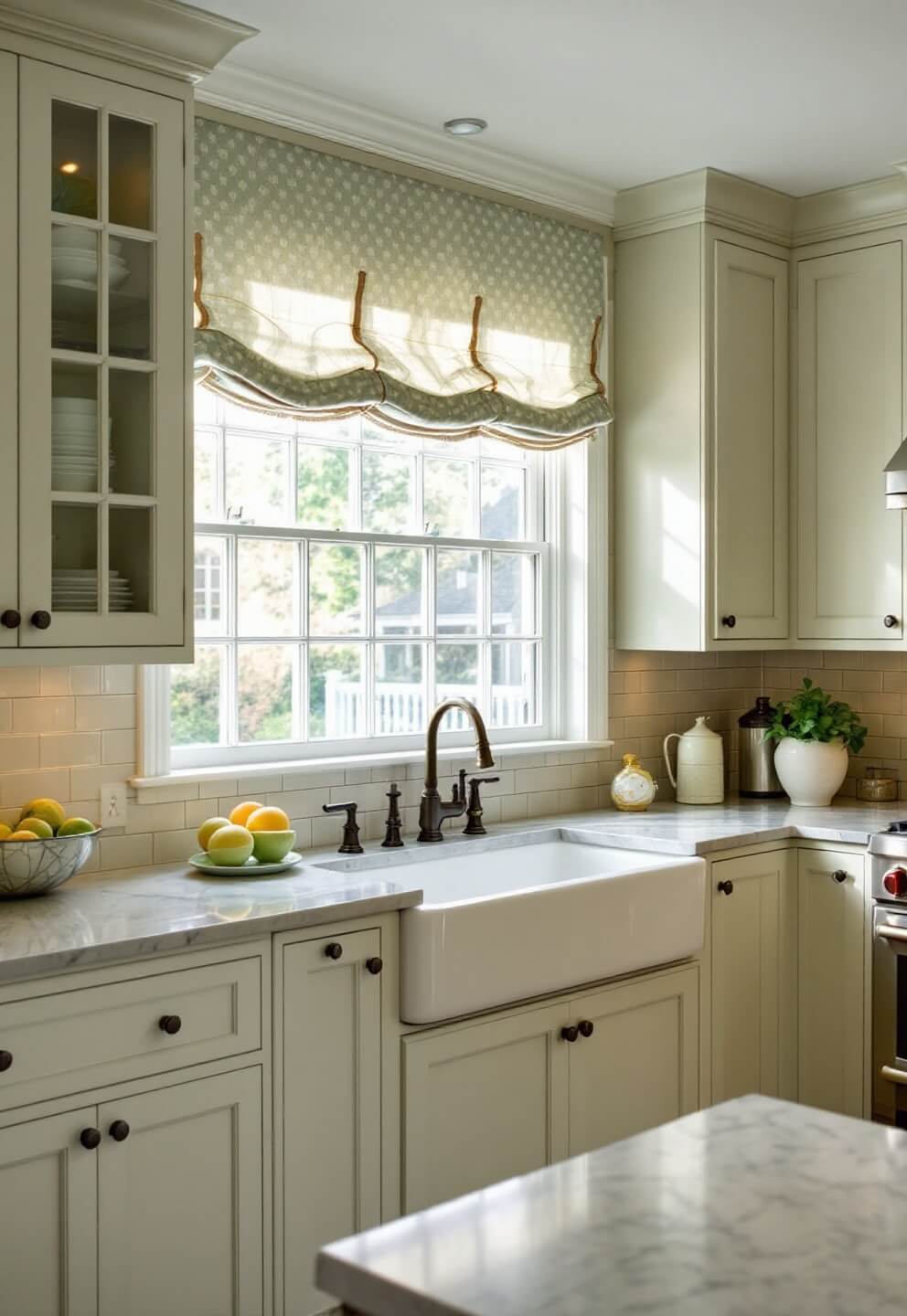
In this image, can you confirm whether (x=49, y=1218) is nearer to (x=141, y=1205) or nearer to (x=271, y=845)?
(x=141, y=1205)

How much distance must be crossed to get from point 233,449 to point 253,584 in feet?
1.09

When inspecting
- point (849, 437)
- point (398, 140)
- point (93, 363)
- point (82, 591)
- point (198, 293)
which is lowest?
point (82, 591)

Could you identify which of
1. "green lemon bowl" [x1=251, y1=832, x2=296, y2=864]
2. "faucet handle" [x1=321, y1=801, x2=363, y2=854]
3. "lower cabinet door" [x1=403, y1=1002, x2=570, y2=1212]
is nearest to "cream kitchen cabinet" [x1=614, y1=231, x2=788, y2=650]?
"faucet handle" [x1=321, y1=801, x2=363, y2=854]

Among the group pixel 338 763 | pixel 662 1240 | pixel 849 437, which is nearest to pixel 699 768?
pixel 849 437

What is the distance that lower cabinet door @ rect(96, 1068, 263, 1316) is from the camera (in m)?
2.27

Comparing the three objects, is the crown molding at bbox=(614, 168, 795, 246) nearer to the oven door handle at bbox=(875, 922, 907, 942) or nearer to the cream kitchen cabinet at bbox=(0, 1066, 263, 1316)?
the oven door handle at bbox=(875, 922, 907, 942)

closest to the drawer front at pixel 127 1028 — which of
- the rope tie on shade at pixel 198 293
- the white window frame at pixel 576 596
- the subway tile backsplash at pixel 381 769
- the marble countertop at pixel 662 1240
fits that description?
the subway tile backsplash at pixel 381 769

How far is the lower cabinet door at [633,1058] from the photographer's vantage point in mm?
3117

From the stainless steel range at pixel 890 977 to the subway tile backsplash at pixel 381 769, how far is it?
2.66 ft

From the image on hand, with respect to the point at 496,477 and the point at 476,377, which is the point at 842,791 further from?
the point at 476,377

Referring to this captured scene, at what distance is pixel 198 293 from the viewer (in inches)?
121

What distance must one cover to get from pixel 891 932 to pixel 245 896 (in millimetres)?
1744

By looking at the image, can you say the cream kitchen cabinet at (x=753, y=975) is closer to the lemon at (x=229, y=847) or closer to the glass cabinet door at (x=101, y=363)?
the lemon at (x=229, y=847)

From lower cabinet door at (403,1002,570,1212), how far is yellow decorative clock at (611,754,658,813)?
1.00 m
